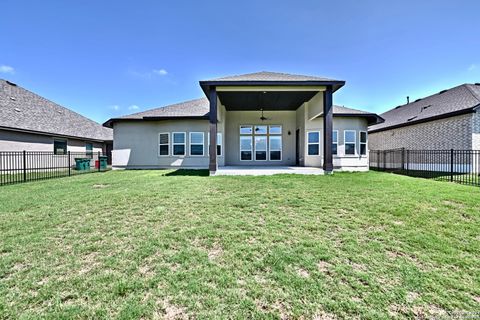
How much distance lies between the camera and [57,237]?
3752 millimetres

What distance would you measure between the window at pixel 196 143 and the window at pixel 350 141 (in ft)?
30.8

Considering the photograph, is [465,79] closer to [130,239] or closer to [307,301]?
[307,301]

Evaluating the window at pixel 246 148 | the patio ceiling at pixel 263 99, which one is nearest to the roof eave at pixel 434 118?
the patio ceiling at pixel 263 99

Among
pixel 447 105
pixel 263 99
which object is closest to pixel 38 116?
pixel 263 99

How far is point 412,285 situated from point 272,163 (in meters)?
13.1

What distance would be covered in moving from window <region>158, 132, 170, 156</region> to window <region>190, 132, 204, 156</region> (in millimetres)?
1690

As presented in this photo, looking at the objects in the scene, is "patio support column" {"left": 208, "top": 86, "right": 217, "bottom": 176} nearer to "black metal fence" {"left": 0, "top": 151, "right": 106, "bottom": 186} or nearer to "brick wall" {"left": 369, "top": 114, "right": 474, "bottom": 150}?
"black metal fence" {"left": 0, "top": 151, "right": 106, "bottom": 186}

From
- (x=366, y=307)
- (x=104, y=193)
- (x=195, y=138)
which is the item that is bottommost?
(x=366, y=307)

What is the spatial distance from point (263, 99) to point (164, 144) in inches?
290

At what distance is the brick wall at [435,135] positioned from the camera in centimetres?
1207

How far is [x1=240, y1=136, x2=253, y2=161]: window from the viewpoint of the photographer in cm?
1569

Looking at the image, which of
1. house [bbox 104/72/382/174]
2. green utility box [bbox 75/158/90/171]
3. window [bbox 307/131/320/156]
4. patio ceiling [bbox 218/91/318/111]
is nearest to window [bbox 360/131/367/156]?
house [bbox 104/72/382/174]

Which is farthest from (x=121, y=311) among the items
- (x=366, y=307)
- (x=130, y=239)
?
(x=366, y=307)

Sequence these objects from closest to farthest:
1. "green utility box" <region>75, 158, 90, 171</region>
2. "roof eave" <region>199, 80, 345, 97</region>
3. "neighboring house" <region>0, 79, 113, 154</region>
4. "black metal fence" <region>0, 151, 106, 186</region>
A: 1. "roof eave" <region>199, 80, 345, 97</region>
2. "black metal fence" <region>0, 151, 106, 186</region>
3. "neighboring house" <region>0, 79, 113, 154</region>
4. "green utility box" <region>75, 158, 90, 171</region>
